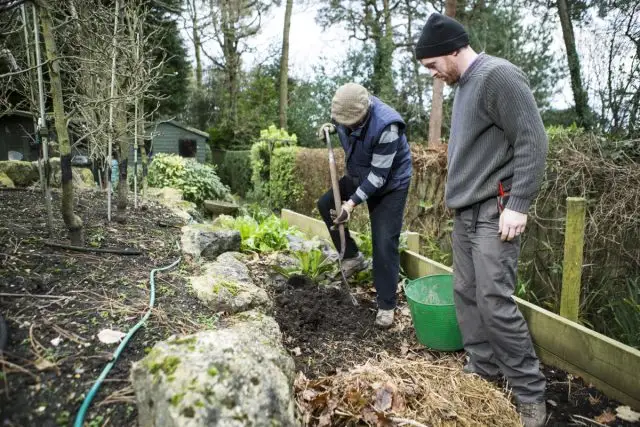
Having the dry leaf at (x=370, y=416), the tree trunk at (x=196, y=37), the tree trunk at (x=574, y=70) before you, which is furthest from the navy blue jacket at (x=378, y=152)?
the tree trunk at (x=196, y=37)

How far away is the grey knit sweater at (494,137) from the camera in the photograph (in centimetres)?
209

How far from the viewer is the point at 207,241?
3979mm

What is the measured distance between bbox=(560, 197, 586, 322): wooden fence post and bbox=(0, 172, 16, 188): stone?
601 cm

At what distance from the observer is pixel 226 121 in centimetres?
2056

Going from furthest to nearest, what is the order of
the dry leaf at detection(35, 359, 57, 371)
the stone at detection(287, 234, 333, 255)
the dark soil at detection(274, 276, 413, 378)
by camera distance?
the stone at detection(287, 234, 333, 255) < the dark soil at detection(274, 276, 413, 378) < the dry leaf at detection(35, 359, 57, 371)

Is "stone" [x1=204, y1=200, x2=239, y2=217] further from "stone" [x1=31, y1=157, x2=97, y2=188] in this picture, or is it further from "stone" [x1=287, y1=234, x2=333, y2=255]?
"stone" [x1=287, y1=234, x2=333, y2=255]

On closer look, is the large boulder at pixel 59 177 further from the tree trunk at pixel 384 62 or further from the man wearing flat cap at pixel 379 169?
the tree trunk at pixel 384 62

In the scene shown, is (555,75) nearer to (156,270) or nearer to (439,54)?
(439,54)

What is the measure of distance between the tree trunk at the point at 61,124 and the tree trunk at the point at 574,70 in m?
5.67

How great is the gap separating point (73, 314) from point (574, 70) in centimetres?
758

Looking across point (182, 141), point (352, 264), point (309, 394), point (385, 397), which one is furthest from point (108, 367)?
point (182, 141)

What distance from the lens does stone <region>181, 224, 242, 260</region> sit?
12.4ft

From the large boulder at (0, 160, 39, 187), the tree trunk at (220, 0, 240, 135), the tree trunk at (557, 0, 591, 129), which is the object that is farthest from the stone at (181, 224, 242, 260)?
the tree trunk at (220, 0, 240, 135)

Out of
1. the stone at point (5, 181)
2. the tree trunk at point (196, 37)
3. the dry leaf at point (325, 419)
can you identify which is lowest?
the dry leaf at point (325, 419)
